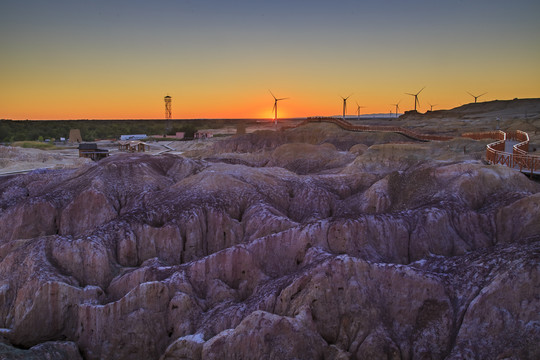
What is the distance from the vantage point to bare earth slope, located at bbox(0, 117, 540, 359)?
1631 cm

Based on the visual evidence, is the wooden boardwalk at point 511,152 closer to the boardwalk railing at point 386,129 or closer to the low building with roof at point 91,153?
the boardwalk railing at point 386,129

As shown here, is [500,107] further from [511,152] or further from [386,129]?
[511,152]

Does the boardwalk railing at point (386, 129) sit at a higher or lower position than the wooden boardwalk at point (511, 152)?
higher

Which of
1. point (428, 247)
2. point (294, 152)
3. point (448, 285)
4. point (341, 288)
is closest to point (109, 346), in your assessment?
point (341, 288)

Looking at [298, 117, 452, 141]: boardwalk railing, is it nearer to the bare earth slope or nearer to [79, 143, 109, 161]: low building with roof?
the bare earth slope

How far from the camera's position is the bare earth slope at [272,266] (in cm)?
1631

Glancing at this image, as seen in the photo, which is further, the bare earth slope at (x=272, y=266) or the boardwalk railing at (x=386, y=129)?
the boardwalk railing at (x=386, y=129)

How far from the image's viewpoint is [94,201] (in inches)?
1262

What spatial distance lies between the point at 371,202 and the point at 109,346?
1793cm

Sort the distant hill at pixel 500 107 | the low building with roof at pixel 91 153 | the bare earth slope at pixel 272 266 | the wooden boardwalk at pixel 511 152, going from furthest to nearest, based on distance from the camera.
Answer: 1. the distant hill at pixel 500 107
2. the low building with roof at pixel 91 153
3. the wooden boardwalk at pixel 511 152
4. the bare earth slope at pixel 272 266

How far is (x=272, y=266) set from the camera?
2303cm

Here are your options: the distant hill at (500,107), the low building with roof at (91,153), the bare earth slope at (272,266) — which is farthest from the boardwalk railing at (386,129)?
the distant hill at (500,107)

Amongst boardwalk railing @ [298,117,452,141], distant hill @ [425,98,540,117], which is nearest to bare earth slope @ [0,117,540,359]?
boardwalk railing @ [298,117,452,141]

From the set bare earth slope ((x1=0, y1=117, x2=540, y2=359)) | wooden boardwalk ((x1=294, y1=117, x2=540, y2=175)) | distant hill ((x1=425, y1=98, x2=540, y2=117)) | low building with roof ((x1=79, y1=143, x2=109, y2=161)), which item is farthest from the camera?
distant hill ((x1=425, y1=98, x2=540, y2=117))
